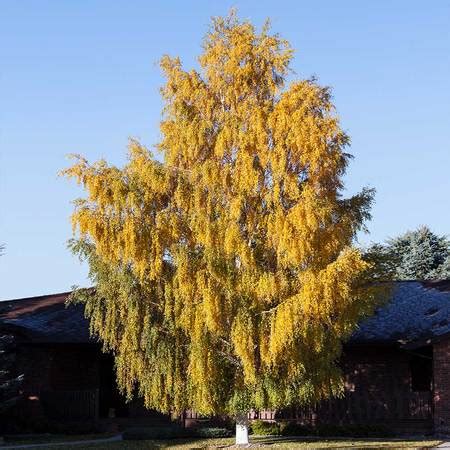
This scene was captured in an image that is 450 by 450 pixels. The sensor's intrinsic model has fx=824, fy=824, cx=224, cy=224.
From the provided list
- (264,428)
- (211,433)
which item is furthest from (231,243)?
(264,428)

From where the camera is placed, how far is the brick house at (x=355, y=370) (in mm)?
25703

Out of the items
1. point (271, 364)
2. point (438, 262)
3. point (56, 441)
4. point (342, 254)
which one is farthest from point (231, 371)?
point (438, 262)

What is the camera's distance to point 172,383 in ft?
65.8

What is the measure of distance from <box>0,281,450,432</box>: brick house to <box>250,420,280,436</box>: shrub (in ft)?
2.57

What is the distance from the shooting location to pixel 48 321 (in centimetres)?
2856

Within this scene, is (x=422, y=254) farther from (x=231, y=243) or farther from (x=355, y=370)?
(x=231, y=243)

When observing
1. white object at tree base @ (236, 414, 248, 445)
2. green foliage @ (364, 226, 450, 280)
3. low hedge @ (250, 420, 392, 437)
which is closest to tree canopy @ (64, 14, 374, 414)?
white object at tree base @ (236, 414, 248, 445)

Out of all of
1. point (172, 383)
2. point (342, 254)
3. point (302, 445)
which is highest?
point (342, 254)

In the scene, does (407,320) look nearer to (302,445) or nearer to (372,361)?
(372,361)

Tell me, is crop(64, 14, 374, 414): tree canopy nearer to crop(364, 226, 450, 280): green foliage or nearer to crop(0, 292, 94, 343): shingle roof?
crop(0, 292, 94, 343): shingle roof

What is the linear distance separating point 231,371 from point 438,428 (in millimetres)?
7805

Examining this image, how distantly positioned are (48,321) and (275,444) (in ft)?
33.3

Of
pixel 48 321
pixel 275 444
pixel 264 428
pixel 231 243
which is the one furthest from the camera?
pixel 48 321

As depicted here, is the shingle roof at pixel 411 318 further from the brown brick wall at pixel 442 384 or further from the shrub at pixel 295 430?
the shrub at pixel 295 430
